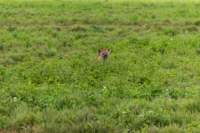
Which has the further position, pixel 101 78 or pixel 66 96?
pixel 101 78

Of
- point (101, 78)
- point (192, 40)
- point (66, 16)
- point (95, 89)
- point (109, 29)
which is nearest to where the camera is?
point (95, 89)

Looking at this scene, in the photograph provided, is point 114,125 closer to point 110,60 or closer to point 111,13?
point 110,60

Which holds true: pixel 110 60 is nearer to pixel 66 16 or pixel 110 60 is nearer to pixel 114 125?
pixel 114 125

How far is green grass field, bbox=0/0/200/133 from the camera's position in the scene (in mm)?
7277

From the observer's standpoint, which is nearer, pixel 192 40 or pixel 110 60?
pixel 110 60

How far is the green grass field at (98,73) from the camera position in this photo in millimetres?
7277

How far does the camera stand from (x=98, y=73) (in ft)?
34.1

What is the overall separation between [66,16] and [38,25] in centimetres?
215

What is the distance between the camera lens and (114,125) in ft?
23.0

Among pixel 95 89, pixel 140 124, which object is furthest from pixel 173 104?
pixel 95 89

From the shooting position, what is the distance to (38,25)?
684 inches

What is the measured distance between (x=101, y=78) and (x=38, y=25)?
7.86 meters

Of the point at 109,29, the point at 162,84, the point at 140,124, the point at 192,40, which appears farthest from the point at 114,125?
the point at 109,29

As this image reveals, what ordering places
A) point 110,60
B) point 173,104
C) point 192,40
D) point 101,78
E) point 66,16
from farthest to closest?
point 66,16 → point 192,40 → point 110,60 → point 101,78 → point 173,104
